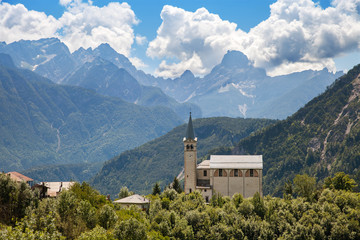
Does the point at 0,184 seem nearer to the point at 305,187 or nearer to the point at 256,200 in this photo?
the point at 256,200

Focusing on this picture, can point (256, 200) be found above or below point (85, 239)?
above

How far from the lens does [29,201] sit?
90750mm

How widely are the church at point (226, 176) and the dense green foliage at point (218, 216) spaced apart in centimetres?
1015

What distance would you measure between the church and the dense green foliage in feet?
33.3

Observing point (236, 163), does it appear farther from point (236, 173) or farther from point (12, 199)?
point (12, 199)

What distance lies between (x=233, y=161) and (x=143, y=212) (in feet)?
112

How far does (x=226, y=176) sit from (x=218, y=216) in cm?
2334

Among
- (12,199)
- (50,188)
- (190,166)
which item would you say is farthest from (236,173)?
(12,199)

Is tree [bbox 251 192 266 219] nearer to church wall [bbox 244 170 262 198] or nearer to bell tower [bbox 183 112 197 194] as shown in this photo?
church wall [bbox 244 170 262 198]

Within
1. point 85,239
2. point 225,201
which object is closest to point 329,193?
point 225,201

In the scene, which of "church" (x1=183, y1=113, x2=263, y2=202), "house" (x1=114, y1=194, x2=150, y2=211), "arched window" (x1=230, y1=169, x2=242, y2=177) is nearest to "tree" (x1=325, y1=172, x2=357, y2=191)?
"church" (x1=183, y1=113, x2=263, y2=202)

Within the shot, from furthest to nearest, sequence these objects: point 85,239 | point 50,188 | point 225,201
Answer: point 50,188 → point 225,201 → point 85,239

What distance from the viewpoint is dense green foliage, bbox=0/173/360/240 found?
8800cm

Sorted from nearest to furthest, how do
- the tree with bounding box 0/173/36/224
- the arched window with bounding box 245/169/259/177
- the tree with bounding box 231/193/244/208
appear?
the tree with bounding box 0/173/36/224 < the tree with bounding box 231/193/244/208 < the arched window with bounding box 245/169/259/177
